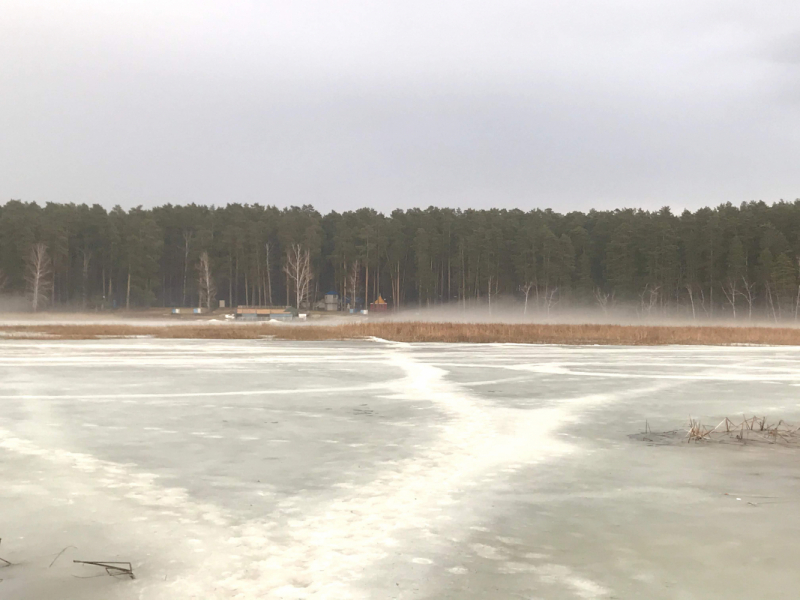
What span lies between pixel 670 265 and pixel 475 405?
3183 inches

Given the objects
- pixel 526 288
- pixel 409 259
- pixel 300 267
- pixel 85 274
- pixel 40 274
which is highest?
pixel 409 259

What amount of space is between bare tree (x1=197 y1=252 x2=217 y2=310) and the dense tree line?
318 millimetres

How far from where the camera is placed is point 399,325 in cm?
3856

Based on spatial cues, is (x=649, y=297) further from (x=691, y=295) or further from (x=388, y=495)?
(x=388, y=495)

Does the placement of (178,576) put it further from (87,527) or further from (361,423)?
(361,423)

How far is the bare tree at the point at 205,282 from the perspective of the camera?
85.2 meters

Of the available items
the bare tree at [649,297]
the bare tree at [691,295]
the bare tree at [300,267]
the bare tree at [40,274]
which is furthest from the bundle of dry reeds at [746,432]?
the bare tree at [40,274]

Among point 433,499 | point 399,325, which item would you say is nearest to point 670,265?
point 399,325

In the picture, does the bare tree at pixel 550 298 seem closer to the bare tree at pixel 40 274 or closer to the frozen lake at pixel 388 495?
the bare tree at pixel 40 274

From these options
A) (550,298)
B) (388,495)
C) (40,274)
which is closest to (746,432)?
(388,495)

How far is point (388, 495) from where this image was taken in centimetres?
614

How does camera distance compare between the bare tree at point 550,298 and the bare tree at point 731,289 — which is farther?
the bare tree at point 550,298

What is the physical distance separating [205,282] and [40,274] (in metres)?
19.0

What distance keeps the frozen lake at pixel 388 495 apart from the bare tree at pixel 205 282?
73.6 m
